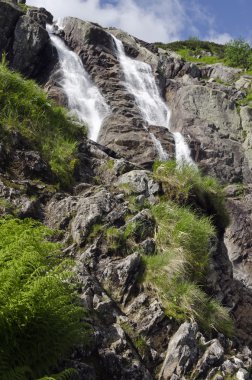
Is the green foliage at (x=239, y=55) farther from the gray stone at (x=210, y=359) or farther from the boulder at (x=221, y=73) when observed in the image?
the gray stone at (x=210, y=359)

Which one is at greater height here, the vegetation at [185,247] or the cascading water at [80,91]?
the cascading water at [80,91]

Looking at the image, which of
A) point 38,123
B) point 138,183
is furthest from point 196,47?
point 138,183

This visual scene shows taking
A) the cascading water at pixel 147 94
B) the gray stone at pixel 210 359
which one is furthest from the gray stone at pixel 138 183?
the cascading water at pixel 147 94

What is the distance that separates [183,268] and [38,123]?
495 cm

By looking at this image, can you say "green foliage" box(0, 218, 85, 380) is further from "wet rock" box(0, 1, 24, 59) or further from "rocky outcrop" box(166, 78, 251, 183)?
"wet rock" box(0, 1, 24, 59)

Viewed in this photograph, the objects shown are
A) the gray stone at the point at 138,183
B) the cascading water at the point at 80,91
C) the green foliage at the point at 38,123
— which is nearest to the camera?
the green foliage at the point at 38,123

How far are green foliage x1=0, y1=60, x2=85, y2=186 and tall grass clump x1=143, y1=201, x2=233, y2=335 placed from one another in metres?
2.42

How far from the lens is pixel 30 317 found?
450 centimetres

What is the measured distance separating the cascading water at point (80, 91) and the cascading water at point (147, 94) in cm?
329

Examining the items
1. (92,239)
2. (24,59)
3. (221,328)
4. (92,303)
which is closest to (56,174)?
(92,239)

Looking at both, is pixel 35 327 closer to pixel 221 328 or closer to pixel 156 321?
pixel 156 321

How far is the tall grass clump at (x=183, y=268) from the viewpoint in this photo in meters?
6.75

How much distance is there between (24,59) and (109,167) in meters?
24.3

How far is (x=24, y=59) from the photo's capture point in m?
32.2
